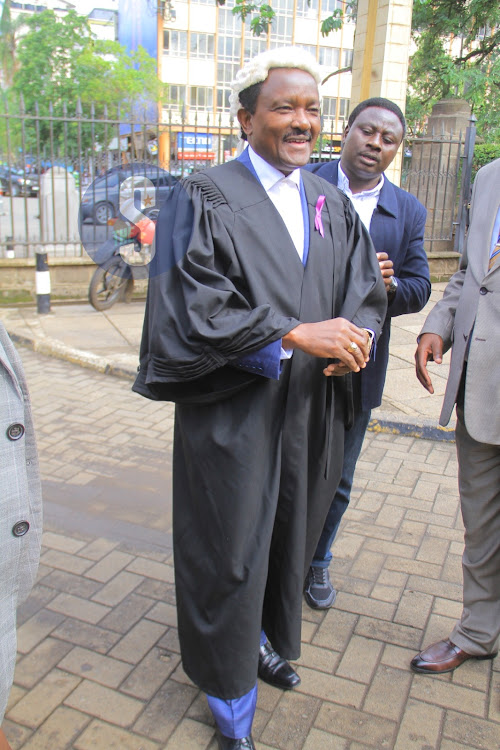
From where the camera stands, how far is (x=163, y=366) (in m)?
1.85

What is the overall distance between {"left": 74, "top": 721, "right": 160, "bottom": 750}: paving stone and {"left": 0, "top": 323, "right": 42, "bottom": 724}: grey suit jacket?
648mm

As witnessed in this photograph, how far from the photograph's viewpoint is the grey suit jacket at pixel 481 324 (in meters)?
2.22

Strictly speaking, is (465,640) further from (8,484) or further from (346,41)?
(346,41)

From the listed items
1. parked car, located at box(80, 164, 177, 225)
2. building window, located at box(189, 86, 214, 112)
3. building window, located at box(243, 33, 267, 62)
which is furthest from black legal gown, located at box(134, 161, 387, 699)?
building window, located at box(243, 33, 267, 62)

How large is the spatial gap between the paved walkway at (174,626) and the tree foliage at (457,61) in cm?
1199

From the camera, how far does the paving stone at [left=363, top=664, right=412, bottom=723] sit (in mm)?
2271

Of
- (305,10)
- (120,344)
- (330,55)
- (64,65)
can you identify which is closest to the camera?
(120,344)

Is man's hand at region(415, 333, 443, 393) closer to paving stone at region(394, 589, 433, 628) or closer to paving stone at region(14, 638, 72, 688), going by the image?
paving stone at region(394, 589, 433, 628)

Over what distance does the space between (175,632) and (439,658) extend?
1029 millimetres

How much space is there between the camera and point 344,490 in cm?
284

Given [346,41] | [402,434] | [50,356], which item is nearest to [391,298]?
[402,434]

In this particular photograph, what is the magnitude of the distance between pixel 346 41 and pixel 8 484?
209ft

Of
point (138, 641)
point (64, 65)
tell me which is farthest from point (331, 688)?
point (64, 65)

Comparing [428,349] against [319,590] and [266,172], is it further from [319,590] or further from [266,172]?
[319,590]
